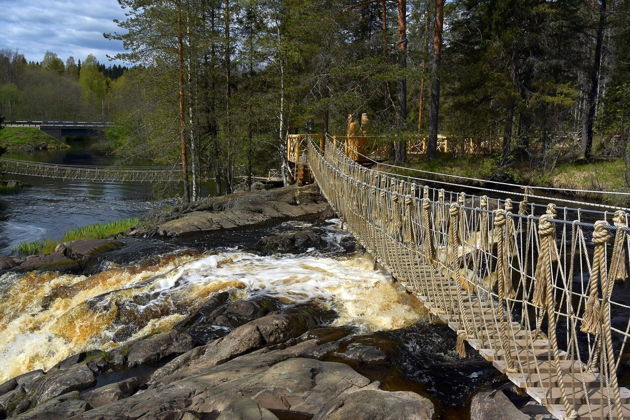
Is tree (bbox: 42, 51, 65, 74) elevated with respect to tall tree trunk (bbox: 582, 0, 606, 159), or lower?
elevated

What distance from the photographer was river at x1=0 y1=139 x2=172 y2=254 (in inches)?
573

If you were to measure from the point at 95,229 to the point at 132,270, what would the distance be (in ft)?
17.8

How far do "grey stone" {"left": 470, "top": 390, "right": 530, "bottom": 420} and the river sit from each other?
12.8m

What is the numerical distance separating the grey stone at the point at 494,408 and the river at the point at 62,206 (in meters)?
12.8

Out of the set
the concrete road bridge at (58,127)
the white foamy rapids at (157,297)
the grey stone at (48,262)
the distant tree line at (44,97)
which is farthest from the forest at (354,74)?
the distant tree line at (44,97)

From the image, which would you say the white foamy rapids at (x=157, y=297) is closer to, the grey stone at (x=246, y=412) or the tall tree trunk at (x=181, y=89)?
the grey stone at (x=246, y=412)

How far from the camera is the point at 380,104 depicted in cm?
2092

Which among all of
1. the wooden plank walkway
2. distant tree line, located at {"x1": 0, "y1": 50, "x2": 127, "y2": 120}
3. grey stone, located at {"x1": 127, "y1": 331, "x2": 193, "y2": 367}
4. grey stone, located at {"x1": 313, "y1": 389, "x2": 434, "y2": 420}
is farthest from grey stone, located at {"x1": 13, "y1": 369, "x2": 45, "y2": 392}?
distant tree line, located at {"x1": 0, "y1": 50, "x2": 127, "y2": 120}

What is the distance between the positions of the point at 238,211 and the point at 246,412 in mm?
10339

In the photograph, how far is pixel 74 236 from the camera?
1291 centimetres

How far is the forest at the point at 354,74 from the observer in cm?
1504

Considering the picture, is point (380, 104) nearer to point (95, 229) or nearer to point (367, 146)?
point (367, 146)

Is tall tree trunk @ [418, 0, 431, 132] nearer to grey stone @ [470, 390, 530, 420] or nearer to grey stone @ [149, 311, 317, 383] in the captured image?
grey stone @ [149, 311, 317, 383]

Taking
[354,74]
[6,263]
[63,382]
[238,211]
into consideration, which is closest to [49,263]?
[6,263]
